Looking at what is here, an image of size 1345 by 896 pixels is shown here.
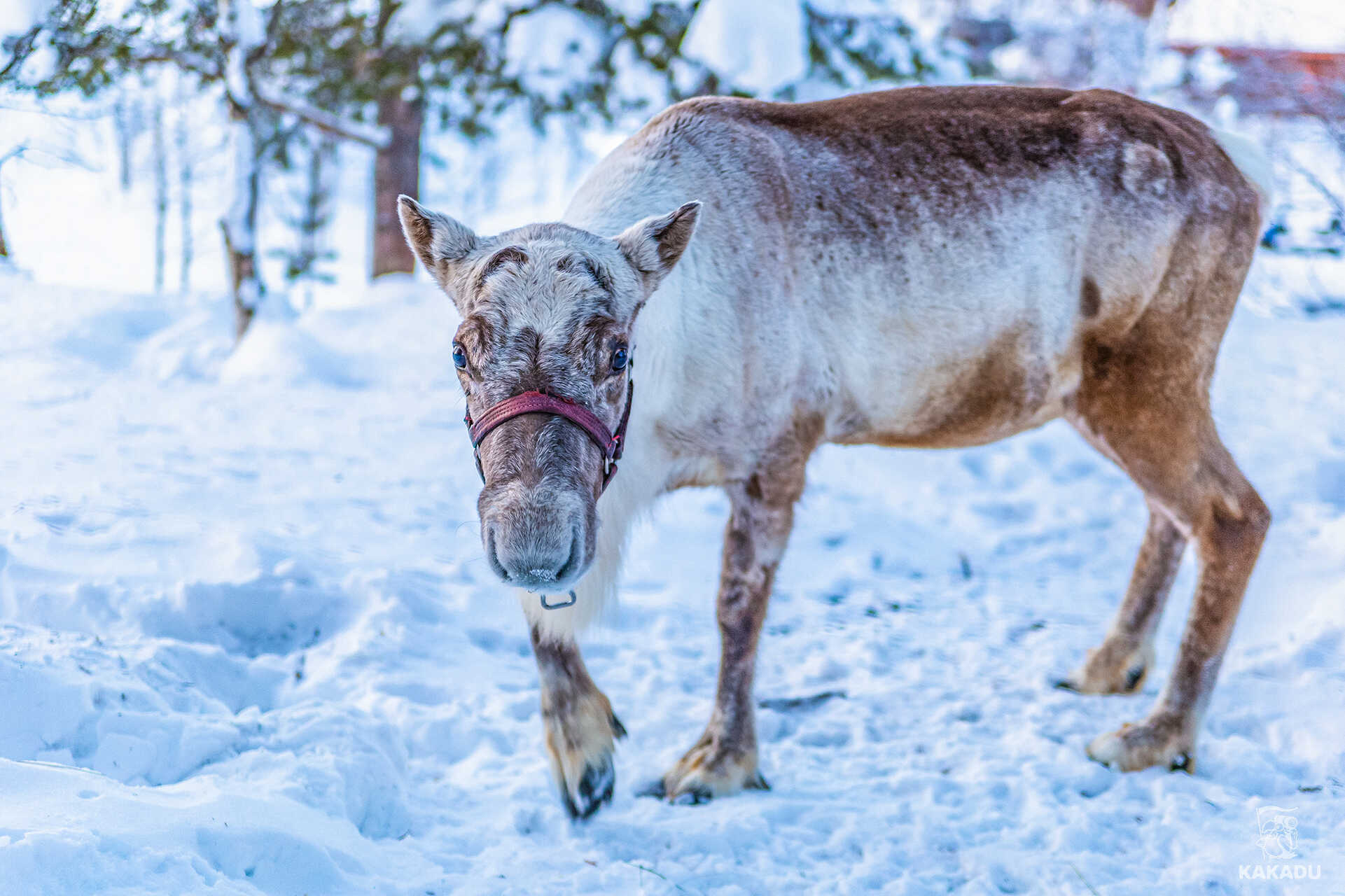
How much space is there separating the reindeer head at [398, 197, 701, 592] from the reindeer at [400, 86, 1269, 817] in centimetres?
12

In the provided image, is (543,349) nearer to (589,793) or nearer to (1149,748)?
(589,793)

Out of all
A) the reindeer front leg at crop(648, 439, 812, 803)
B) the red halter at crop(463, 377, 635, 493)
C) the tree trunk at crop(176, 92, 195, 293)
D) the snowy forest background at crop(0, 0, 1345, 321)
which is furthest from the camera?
the tree trunk at crop(176, 92, 195, 293)

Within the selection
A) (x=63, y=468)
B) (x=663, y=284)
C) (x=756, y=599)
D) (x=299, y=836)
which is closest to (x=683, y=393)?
(x=663, y=284)

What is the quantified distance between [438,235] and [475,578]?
1.91 meters

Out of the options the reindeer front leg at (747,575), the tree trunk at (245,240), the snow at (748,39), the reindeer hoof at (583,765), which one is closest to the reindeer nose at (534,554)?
the reindeer hoof at (583,765)

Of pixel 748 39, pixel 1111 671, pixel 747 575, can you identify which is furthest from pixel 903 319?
pixel 748 39

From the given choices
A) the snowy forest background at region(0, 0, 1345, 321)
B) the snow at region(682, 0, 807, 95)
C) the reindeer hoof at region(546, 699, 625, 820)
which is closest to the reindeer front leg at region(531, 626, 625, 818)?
the reindeer hoof at region(546, 699, 625, 820)

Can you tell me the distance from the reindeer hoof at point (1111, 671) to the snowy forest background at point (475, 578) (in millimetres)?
89

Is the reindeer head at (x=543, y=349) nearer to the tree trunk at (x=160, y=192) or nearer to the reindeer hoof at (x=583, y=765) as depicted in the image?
the reindeer hoof at (x=583, y=765)

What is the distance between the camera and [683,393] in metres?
2.86

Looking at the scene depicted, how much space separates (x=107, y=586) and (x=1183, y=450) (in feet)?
11.4

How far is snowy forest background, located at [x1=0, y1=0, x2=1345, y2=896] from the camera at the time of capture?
2.42 metres

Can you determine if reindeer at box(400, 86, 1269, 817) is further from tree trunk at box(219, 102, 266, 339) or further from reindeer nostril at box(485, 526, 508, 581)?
tree trunk at box(219, 102, 266, 339)

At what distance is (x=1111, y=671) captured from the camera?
12.3 ft
